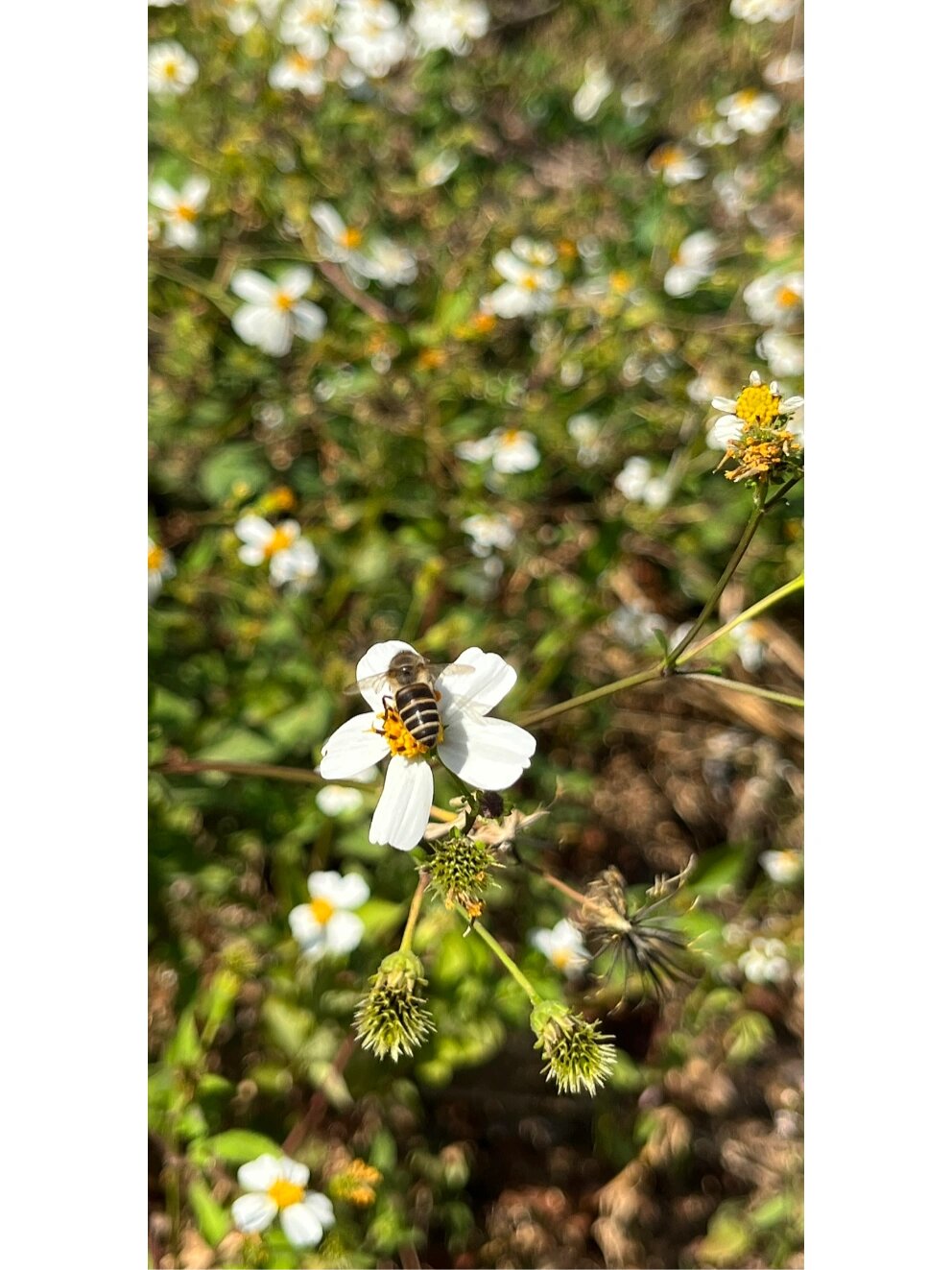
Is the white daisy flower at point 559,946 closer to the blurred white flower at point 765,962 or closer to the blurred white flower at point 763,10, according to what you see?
the blurred white flower at point 765,962

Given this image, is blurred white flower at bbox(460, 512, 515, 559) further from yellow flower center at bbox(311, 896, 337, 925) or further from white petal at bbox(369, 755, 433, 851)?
white petal at bbox(369, 755, 433, 851)

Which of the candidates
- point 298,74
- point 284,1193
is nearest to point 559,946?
point 284,1193

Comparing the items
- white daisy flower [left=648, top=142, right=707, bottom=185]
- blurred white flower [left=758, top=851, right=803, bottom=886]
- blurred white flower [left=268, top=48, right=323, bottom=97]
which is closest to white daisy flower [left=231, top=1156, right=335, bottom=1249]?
blurred white flower [left=758, top=851, right=803, bottom=886]

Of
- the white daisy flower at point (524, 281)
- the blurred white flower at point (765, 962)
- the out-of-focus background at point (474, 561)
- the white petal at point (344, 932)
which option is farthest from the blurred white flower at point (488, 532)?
the blurred white flower at point (765, 962)

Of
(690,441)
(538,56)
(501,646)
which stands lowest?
(501,646)
